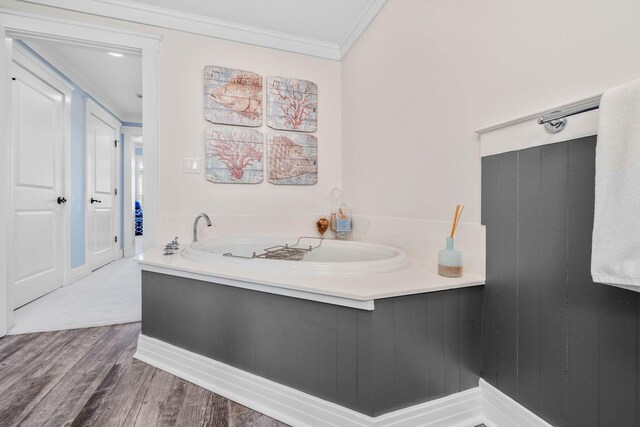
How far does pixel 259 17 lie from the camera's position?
2316 mm

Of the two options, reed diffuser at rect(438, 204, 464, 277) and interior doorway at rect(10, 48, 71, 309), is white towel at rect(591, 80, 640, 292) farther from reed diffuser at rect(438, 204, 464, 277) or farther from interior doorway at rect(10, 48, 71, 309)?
interior doorway at rect(10, 48, 71, 309)

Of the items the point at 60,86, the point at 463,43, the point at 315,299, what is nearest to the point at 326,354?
the point at 315,299

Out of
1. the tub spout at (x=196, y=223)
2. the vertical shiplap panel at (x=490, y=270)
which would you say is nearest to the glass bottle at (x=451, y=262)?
the vertical shiplap panel at (x=490, y=270)

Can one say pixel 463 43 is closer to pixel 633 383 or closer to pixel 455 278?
pixel 455 278

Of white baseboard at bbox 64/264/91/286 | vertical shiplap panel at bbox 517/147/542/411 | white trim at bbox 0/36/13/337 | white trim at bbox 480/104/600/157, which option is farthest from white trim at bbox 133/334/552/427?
white baseboard at bbox 64/264/91/286

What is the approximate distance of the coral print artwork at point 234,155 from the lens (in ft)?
7.74

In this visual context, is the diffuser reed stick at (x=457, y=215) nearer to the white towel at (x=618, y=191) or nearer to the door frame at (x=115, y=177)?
the white towel at (x=618, y=191)

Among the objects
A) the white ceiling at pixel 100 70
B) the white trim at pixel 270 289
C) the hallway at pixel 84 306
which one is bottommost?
the hallway at pixel 84 306

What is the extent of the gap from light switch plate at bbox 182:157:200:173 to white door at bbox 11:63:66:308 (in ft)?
4.20

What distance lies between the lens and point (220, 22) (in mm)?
2361

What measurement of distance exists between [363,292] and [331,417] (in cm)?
50

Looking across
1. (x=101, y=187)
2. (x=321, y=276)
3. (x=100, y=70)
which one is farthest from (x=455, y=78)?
(x=101, y=187)

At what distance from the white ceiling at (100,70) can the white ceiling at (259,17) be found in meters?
0.62

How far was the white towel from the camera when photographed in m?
0.73
